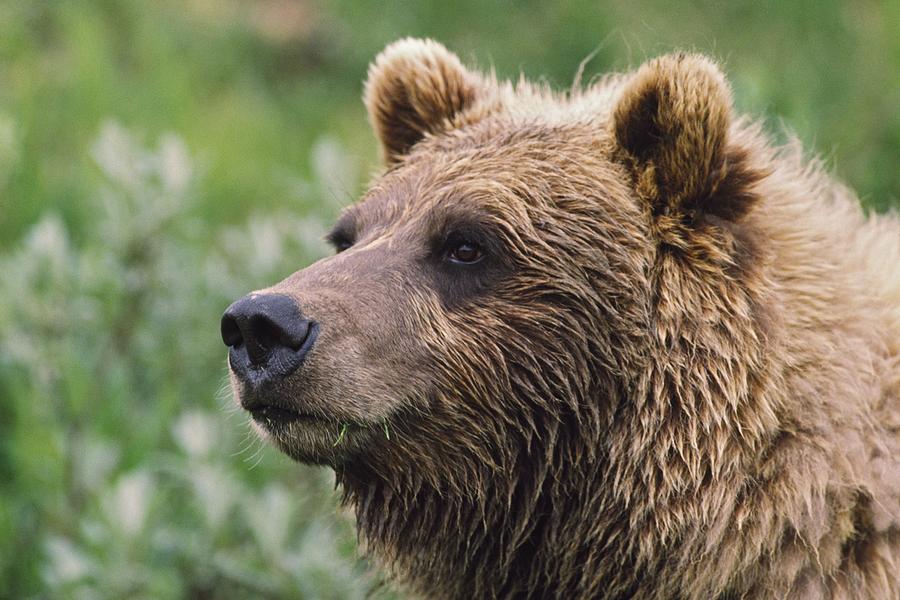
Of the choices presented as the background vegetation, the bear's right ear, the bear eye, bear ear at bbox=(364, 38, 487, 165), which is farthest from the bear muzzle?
bear ear at bbox=(364, 38, 487, 165)

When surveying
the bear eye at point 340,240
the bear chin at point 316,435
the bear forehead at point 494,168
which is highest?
the bear forehead at point 494,168

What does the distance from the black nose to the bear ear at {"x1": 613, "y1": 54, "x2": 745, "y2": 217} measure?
108 cm

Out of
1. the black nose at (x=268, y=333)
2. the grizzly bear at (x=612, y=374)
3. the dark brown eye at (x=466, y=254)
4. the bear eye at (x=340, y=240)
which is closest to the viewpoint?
the black nose at (x=268, y=333)

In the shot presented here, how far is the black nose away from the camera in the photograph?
117 inches

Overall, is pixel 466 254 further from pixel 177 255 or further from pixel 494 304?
pixel 177 255

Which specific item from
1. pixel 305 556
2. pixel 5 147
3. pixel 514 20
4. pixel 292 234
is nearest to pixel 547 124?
pixel 305 556

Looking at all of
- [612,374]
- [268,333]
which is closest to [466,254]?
[612,374]

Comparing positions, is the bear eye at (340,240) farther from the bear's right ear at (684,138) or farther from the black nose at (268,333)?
the bear's right ear at (684,138)

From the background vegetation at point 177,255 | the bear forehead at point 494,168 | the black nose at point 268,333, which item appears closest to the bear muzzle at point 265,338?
the black nose at point 268,333

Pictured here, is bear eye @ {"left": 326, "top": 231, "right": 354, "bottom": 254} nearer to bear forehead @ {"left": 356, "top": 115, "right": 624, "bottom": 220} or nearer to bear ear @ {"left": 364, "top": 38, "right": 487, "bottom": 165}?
bear forehead @ {"left": 356, "top": 115, "right": 624, "bottom": 220}

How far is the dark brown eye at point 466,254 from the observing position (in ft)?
10.9

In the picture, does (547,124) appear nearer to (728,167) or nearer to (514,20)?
(728,167)

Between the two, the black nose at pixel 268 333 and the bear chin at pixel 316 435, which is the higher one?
the black nose at pixel 268 333

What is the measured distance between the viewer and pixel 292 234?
20.0ft
